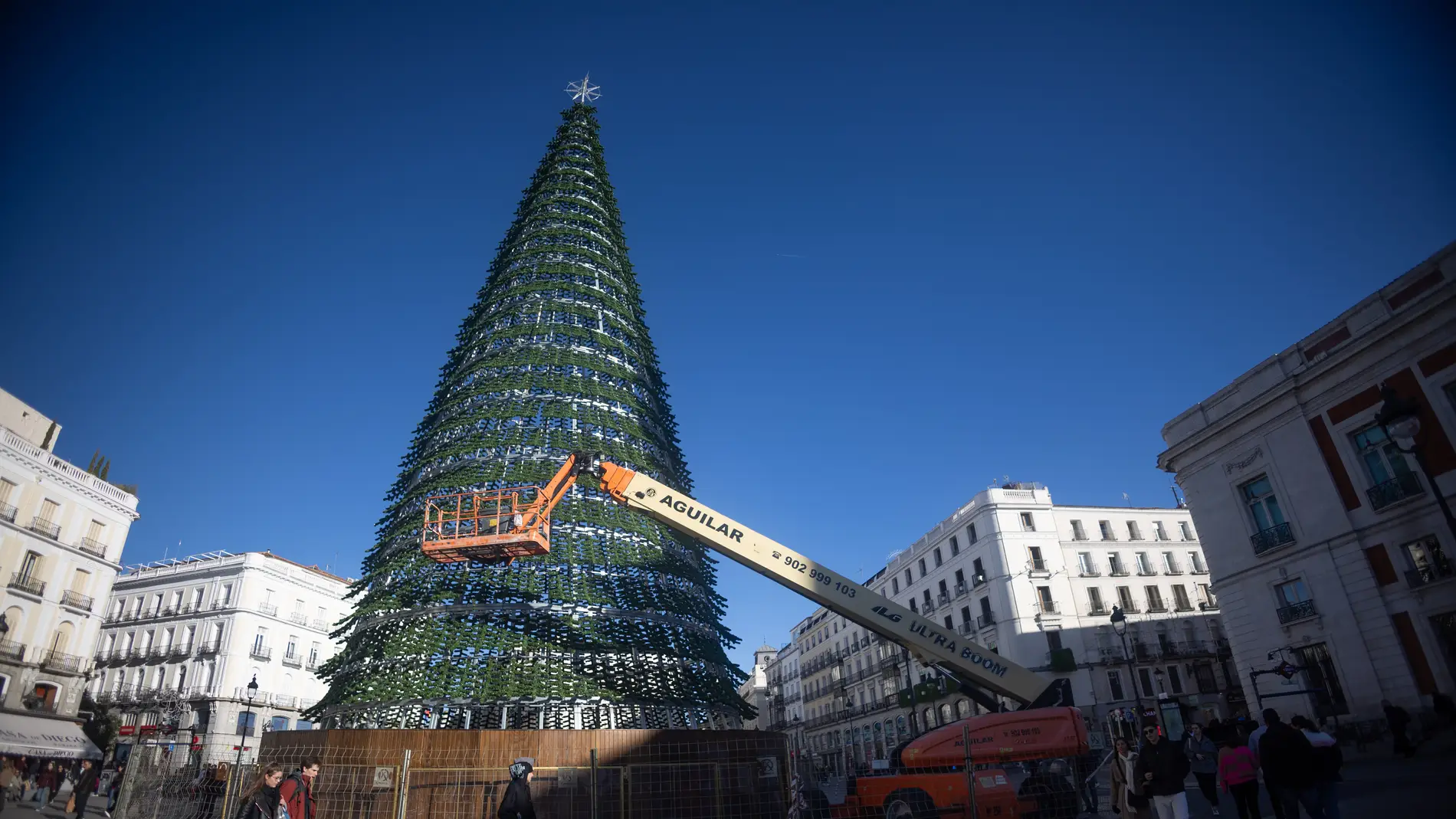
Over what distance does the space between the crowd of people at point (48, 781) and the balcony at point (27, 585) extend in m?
6.05

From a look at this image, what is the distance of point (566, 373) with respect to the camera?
17844 mm

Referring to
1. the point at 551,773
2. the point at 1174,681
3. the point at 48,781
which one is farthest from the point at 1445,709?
the point at 48,781

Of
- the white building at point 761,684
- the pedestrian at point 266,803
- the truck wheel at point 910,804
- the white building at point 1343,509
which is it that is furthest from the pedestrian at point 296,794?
the white building at point 761,684

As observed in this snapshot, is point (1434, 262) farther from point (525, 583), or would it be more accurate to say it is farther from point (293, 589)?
point (293, 589)

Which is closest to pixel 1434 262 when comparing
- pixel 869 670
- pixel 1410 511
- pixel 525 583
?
pixel 1410 511

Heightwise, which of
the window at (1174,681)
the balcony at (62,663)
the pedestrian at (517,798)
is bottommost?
the pedestrian at (517,798)

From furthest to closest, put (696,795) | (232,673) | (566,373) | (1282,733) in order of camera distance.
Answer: (232,673)
(566,373)
(696,795)
(1282,733)

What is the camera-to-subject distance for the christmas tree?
14.0 meters

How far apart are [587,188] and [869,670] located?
50025mm

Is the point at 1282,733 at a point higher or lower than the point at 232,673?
lower

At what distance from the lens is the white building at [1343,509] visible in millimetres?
18125

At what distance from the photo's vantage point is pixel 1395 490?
63.3 ft

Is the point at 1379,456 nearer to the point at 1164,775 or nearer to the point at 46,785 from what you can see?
the point at 1164,775

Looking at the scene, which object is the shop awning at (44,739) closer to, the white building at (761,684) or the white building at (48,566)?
the white building at (48,566)
